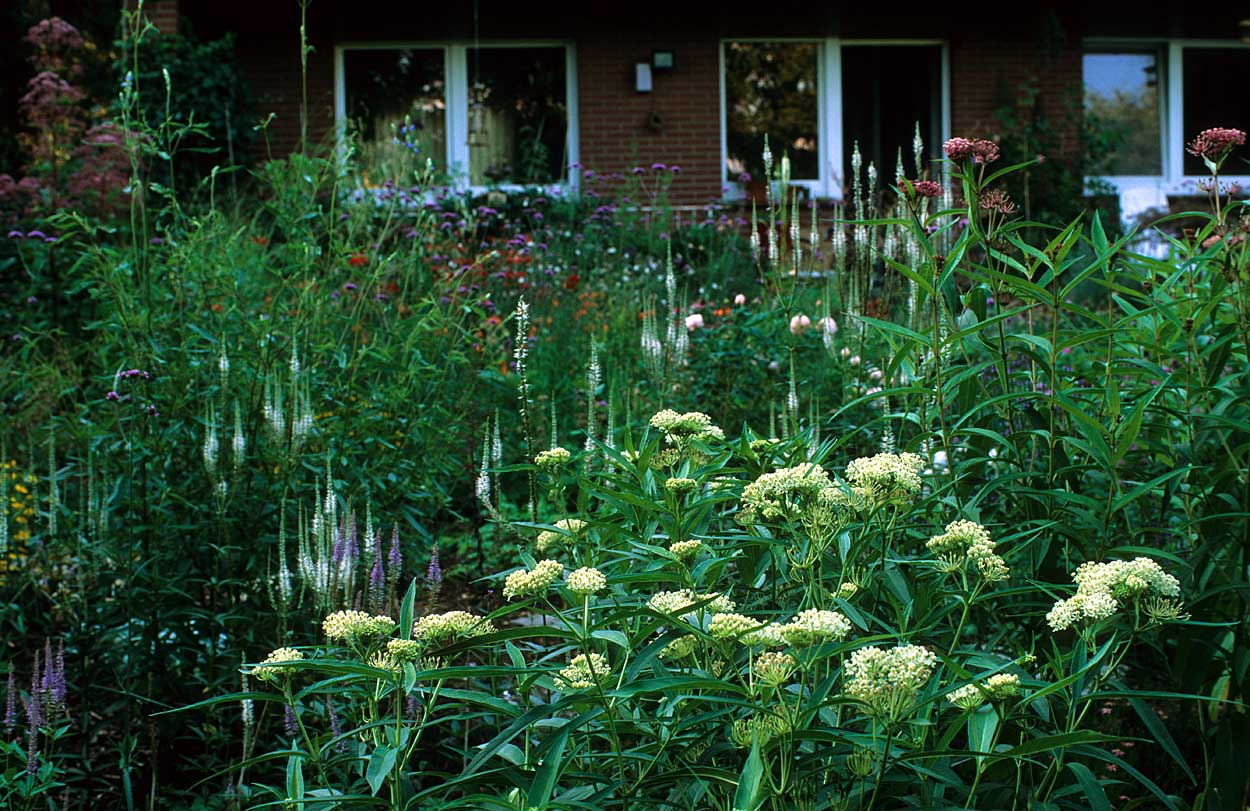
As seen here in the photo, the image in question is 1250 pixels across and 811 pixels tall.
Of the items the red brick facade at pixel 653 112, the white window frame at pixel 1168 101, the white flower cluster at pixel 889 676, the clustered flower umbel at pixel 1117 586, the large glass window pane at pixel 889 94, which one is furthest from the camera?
the white window frame at pixel 1168 101

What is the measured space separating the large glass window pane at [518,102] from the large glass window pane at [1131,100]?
20.6ft

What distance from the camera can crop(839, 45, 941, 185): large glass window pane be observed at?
43.8ft

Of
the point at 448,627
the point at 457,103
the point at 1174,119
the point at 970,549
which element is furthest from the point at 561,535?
the point at 1174,119

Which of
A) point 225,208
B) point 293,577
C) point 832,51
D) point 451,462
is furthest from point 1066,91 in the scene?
point 293,577

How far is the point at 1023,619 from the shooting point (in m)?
2.04

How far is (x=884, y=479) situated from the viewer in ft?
5.22

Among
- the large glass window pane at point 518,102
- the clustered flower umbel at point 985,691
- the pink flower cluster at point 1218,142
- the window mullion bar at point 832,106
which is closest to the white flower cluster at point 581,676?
the clustered flower umbel at point 985,691

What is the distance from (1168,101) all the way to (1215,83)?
772 millimetres

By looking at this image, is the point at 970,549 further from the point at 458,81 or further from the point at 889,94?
the point at 889,94

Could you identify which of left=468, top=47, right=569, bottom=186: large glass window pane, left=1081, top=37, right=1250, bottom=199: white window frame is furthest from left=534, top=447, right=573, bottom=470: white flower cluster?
left=1081, top=37, right=1250, bottom=199: white window frame

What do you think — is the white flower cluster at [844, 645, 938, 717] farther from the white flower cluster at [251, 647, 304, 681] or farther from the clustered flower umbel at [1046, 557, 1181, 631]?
the white flower cluster at [251, 647, 304, 681]

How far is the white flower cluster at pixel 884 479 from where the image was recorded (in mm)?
1573

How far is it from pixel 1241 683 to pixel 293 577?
2142mm

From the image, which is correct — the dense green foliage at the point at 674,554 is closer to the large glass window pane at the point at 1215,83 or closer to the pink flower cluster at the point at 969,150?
the pink flower cluster at the point at 969,150
